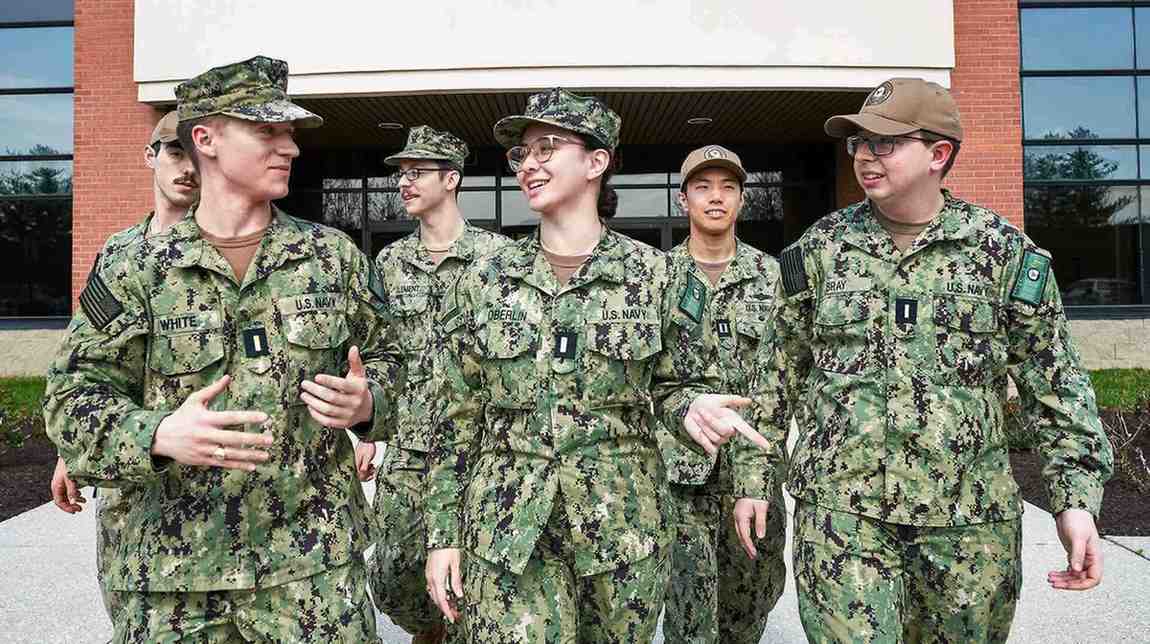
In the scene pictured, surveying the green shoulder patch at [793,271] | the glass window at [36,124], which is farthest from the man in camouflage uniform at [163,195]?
the glass window at [36,124]

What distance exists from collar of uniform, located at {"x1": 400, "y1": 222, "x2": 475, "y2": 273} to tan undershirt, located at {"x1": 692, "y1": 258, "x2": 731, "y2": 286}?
4.40ft

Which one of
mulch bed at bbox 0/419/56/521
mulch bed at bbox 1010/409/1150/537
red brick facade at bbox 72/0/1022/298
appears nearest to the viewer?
mulch bed at bbox 1010/409/1150/537

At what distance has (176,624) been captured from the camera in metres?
2.40

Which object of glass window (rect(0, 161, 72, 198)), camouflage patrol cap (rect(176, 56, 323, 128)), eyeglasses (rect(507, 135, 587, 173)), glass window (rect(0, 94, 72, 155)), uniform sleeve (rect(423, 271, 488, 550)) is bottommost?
uniform sleeve (rect(423, 271, 488, 550))

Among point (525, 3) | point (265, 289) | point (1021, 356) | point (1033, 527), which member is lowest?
point (1033, 527)

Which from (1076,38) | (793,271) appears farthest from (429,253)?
(1076,38)

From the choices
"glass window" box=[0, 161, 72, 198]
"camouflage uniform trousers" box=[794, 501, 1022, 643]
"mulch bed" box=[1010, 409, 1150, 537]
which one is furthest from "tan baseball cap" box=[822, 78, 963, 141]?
"glass window" box=[0, 161, 72, 198]

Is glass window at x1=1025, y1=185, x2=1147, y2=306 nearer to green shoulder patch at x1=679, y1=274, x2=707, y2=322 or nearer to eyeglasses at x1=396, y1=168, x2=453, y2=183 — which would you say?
eyeglasses at x1=396, y1=168, x2=453, y2=183

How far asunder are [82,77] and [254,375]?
13.2 metres

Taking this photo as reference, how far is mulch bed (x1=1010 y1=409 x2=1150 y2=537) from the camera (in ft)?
21.1

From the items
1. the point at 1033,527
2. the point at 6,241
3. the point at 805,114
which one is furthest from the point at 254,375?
the point at 6,241

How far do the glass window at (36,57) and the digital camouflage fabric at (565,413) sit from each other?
16.0m

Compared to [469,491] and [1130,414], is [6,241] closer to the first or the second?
[469,491]

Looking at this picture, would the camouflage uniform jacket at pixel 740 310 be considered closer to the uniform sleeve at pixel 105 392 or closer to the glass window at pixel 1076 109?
the uniform sleeve at pixel 105 392
